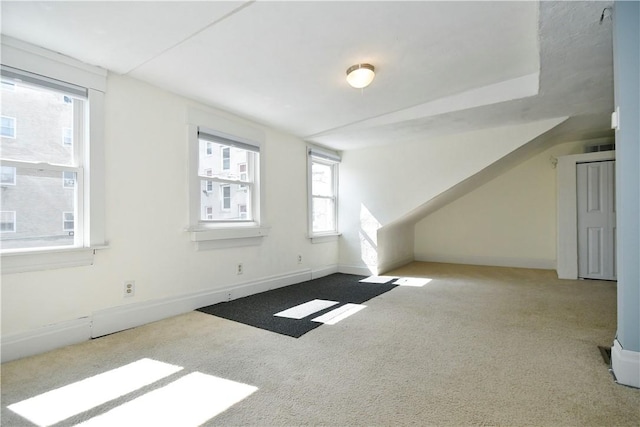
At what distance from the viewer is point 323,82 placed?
2.73m

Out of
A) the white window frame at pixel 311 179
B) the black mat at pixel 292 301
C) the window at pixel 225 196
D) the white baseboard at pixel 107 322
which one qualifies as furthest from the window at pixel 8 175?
the white window frame at pixel 311 179

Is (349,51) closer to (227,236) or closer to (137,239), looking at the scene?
(227,236)

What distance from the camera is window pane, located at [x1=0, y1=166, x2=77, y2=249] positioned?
2086 millimetres

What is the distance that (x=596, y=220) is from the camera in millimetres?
4273

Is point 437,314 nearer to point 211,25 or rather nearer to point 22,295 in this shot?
point 211,25

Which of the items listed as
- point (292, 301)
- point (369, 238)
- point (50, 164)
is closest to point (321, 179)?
point (369, 238)

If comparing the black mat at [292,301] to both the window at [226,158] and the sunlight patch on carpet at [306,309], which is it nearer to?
the sunlight patch on carpet at [306,309]

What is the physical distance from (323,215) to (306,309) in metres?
2.20

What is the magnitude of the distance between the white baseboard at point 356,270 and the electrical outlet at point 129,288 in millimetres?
3181

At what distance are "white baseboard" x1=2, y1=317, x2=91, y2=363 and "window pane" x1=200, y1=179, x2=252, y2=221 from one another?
134 centimetres

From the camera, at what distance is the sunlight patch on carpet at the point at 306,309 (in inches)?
114

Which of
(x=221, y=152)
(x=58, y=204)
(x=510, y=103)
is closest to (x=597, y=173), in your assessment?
(x=510, y=103)

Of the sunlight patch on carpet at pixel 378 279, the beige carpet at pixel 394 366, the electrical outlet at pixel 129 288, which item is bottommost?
the sunlight patch on carpet at pixel 378 279

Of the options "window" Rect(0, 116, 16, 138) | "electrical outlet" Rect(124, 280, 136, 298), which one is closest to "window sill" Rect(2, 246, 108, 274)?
"electrical outlet" Rect(124, 280, 136, 298)
